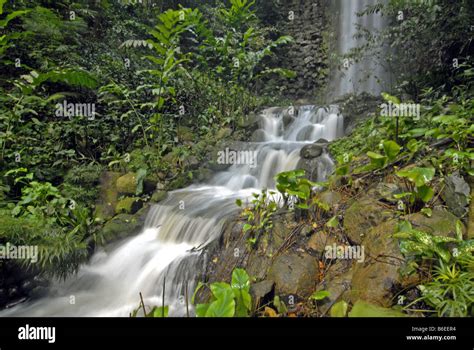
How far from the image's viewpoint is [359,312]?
5.76 feet

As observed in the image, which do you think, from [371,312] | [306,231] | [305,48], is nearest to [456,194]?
[306,231]

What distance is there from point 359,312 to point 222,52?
24.6ft

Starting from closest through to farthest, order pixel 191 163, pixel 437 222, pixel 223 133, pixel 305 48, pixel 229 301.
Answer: pixel 229 301
pixel 437 222
pixel 191 163
pixel 223 133
pixel 305 48

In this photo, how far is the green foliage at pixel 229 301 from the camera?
1.82 meters

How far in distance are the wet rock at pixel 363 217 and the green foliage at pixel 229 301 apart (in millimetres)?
1241

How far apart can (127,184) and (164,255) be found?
6.52 feet

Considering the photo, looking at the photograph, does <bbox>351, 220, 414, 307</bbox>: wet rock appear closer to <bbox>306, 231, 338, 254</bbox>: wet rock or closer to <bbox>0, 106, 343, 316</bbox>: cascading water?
<bbox>306, 231, 338, 254</bbox>: wet rock

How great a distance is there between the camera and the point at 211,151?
6789 millimetres

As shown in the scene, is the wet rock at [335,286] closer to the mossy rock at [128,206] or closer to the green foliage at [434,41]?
the mossy rock at [128,206]

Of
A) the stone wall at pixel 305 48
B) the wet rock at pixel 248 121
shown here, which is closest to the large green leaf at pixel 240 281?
the wet rock at pixel 248 121

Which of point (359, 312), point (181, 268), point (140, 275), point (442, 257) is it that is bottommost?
point (140, 275)

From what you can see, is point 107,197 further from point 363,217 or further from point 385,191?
point 385,191
